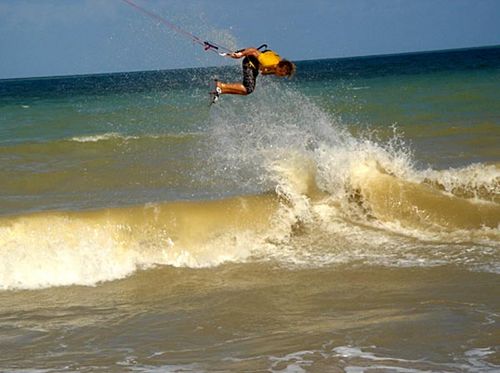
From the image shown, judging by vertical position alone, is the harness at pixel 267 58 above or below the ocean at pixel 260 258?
above

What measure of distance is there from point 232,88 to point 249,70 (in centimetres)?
33

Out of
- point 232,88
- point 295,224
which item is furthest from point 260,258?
point 232,88

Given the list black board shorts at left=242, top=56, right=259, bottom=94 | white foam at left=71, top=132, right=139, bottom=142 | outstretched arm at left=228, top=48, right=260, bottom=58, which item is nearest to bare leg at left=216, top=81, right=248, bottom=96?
black board shorts at left=242, top=56, right=259, bottom=94

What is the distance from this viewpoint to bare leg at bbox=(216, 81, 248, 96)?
32.6ft

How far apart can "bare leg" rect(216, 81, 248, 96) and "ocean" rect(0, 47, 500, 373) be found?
180 centimetres

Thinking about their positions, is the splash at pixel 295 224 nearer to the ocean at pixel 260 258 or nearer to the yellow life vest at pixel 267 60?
the ocean at pixel 260 258

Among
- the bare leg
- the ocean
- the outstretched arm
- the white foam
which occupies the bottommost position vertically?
the ocean

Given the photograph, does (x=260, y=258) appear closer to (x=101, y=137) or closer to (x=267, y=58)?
(x=267, y=58)

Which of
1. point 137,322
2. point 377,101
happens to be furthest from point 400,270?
point 377,101

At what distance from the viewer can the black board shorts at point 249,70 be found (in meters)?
10.1

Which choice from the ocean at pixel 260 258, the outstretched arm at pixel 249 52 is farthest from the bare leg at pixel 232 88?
the ocean at pixel 260 258

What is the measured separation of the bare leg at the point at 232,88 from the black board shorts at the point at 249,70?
0.06 m

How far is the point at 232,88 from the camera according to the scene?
10133mm

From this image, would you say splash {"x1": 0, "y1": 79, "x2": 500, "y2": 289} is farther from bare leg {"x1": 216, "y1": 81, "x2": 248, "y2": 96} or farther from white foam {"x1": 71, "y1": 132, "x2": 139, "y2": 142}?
white foam {"x1": 71, "y1": 132, "x2": 139, "y2": 142}
